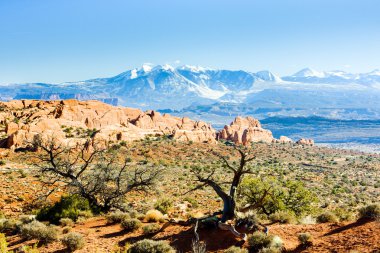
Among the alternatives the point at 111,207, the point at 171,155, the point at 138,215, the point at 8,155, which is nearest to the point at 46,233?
the point at 138,215

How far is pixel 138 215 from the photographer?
1812 cm

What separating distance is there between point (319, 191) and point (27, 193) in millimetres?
34706

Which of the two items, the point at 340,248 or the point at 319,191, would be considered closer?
the point at 340,248

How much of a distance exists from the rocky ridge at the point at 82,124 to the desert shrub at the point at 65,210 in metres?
35.2

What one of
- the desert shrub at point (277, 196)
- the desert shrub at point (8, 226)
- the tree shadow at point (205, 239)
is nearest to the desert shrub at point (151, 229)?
the tree shadow at point (205, 239)

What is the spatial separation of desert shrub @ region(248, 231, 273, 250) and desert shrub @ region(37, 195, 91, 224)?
10.6 metres

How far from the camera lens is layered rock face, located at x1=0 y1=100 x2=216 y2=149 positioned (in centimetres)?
6275

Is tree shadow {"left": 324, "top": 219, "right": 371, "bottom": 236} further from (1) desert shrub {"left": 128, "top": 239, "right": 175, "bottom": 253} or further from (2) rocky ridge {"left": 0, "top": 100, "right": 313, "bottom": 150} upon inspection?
(2) rocky ridge {"left": 0, "top": 100, "right": 313, "bottom": 150}

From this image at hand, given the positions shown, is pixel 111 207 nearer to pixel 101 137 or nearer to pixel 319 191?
pixel 319 191

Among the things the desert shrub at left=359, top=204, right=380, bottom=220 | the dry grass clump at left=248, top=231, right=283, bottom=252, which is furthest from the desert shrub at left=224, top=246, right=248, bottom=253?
the desert shrub at left=359, top=204, right=380, bottom=220

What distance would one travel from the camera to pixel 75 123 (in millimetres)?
80562

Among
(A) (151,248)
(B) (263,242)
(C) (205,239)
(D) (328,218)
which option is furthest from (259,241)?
(D) (328,218)

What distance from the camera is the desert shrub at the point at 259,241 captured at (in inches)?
490

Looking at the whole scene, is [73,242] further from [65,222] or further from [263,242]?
[263,242]
